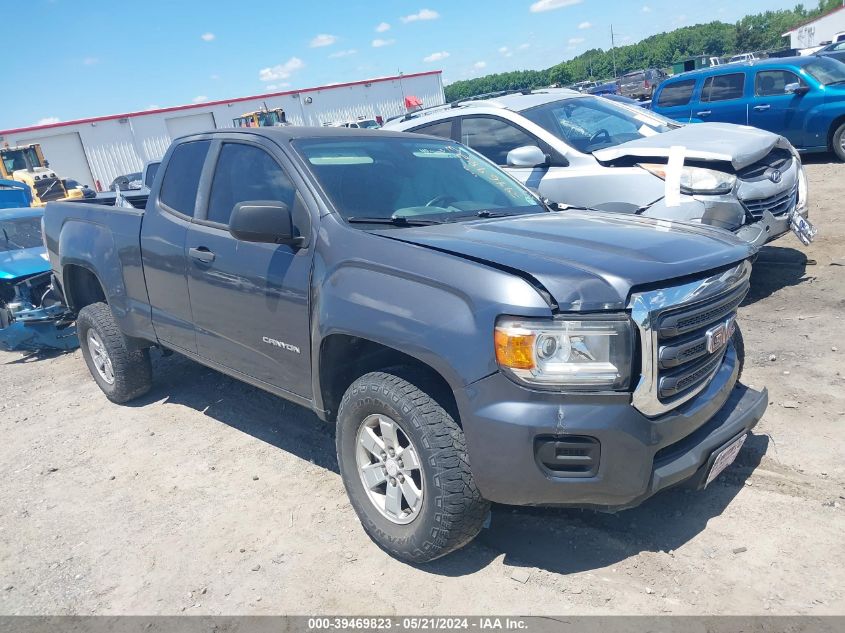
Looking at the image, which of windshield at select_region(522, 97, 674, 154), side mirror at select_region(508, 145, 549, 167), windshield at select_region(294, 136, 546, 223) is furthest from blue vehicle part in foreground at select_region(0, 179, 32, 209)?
A: windshield at select_region(294, 136, 546, 223)

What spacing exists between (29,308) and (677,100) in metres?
12.4

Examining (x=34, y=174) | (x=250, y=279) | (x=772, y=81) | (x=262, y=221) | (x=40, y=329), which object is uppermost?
(x=34, y=174)

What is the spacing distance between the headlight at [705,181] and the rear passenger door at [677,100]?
8.84 m

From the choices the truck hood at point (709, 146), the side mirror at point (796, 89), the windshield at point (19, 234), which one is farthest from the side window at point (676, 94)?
the windshield at point (19, 234)

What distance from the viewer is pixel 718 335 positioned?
2.88 m

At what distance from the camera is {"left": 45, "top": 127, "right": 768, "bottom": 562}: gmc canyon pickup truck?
252cm

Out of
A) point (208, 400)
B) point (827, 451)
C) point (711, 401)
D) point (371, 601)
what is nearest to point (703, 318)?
point (711, 401)

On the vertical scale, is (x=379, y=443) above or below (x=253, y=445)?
above

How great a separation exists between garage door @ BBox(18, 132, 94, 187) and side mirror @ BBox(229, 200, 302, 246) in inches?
1492

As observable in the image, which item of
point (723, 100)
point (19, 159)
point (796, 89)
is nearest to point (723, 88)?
point (723, 100)

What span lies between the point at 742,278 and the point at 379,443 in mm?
1813

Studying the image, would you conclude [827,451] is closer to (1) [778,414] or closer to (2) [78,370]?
(1) [778,414]

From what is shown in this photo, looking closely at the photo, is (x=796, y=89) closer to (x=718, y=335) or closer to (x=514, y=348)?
(x=718, y=335)

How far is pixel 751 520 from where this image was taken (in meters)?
3.15
